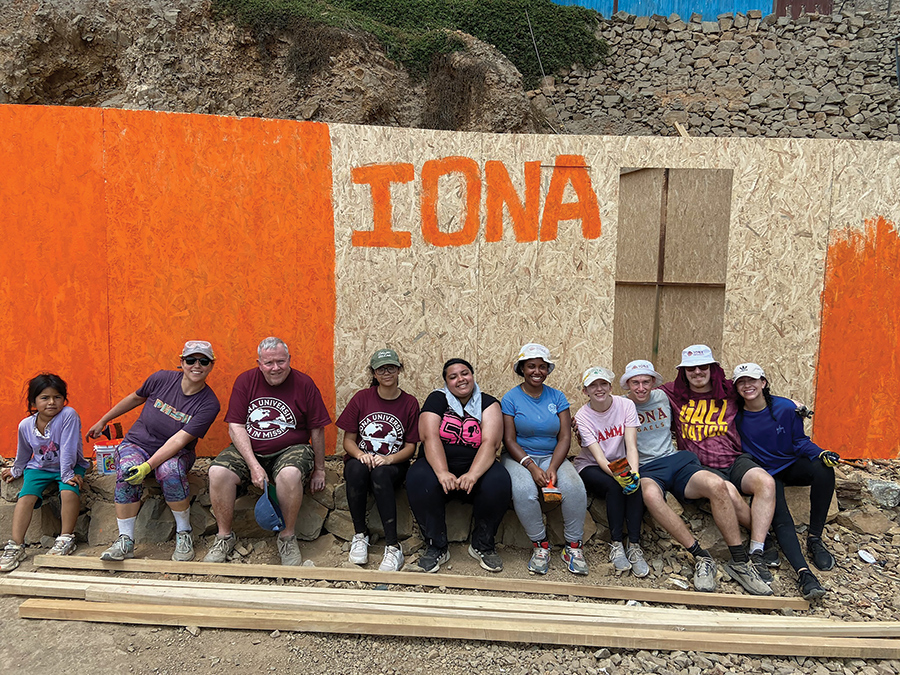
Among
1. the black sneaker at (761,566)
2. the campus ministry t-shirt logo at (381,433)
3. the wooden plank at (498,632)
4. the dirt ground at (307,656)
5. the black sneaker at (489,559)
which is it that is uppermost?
the campus ministry t-shirt logo at (381,433)

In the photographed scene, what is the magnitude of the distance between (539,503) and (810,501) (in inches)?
71.1

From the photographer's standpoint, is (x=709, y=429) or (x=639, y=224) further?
(x=639, y=224)

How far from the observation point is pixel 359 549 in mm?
3523

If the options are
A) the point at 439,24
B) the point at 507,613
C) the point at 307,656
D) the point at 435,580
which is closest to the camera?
the point at 307,656

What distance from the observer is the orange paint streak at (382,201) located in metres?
4.19

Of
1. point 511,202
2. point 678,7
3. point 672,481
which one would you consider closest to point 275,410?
point 511,202

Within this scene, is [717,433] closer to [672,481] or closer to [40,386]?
[672,481]

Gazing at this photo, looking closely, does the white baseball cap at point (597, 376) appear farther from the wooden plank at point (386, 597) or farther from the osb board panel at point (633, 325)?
the wooden plank at point (386, 597)

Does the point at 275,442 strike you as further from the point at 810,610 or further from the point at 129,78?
the point at 129,78

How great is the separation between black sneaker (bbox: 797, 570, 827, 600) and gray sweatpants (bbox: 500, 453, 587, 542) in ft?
4.11

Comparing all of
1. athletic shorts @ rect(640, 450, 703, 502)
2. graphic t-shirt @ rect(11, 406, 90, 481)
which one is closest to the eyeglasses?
graphic t-shirt @ rect(11, 406, 90, 481)

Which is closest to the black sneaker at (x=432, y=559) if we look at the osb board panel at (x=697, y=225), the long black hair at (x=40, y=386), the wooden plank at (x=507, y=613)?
the wooden plank at (x=507, y=613)

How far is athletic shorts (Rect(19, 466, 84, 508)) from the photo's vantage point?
3.60 m

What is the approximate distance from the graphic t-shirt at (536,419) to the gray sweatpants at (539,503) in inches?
8.2
